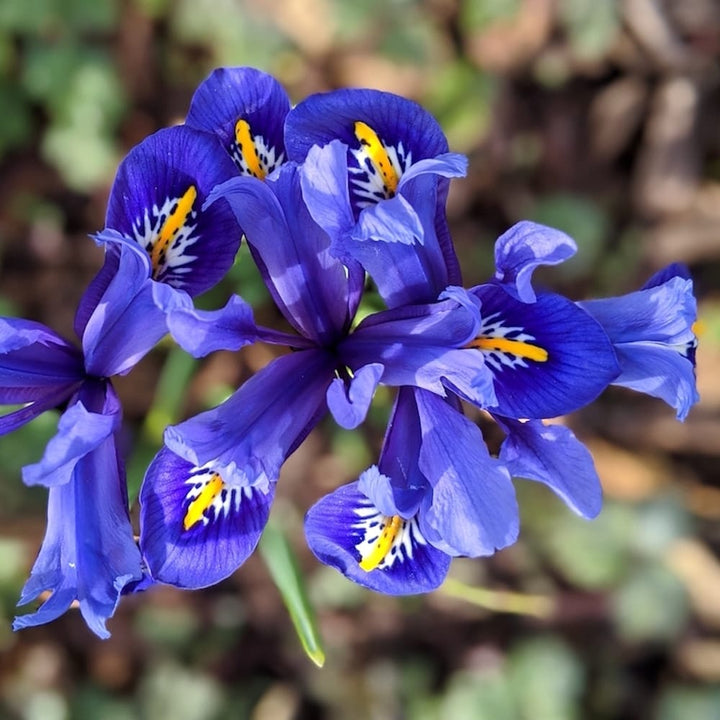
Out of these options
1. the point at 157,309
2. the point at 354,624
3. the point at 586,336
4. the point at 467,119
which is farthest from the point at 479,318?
the point at 354,624

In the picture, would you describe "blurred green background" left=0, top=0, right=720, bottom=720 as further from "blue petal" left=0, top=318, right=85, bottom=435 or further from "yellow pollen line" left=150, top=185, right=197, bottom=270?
"yellow pollen line" left=150, top=185, right=197, bottom=270

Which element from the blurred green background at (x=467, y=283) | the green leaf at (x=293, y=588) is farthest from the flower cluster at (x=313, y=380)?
the blurred green background at (x=467, y=283)

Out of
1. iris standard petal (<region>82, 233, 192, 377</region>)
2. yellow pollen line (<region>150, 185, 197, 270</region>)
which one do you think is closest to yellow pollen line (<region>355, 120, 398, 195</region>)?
yellow pollen line (<region>150, 185, 197, 270</region>)

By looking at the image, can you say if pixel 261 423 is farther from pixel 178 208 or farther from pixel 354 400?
pixel 178 208

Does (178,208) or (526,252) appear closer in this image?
(526,252)

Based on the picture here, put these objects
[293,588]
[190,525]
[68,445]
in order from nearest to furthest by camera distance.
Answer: [68,445] → [190,525] → [293,588]

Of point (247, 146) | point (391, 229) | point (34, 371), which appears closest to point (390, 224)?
point (391, 229)

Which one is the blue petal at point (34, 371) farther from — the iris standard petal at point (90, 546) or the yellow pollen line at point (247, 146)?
the yellow pollen line at point (247, 146)
